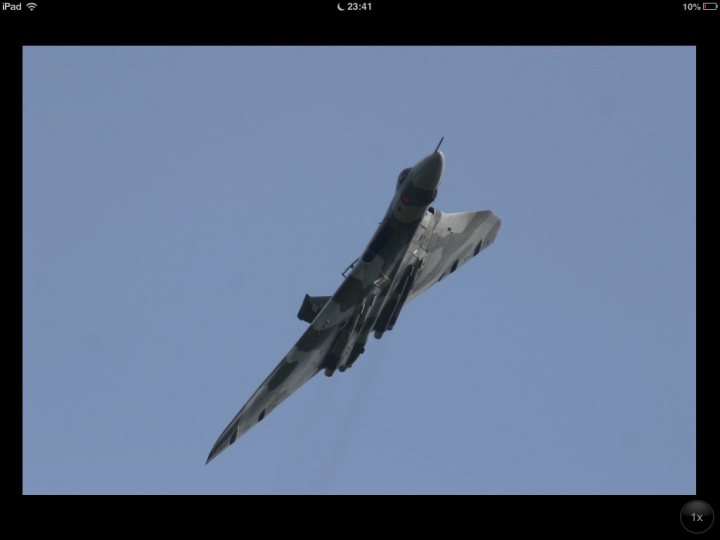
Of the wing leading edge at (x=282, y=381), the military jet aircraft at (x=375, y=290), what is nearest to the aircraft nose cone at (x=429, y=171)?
the military jet aircraft at (x=375, y=290)

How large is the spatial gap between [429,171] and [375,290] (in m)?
6.21

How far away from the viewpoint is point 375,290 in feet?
148

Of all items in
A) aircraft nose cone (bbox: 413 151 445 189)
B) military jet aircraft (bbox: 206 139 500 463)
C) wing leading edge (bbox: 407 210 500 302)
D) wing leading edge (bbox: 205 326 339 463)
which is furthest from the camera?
wing leading edge (bbox: 407 210 500 302)

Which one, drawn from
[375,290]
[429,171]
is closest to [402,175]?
[429,171]

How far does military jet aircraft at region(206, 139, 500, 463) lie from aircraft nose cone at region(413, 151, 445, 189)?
0.13 ft

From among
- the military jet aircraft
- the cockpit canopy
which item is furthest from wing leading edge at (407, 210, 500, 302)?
the cockpit canopy

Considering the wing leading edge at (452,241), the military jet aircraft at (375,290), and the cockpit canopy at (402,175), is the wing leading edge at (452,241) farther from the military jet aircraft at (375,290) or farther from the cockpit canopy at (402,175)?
the cockpit canopy at (402,175)

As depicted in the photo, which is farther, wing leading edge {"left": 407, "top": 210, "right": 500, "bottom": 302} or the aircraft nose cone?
wing leading edge {"left": 407, "top": 210, "right": 500, "bottom": 302}

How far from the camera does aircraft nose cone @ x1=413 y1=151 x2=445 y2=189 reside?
41.7 m

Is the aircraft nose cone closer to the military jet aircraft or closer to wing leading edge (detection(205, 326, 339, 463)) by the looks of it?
the military jet aircraft

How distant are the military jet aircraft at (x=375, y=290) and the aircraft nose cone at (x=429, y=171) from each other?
0.13 ft

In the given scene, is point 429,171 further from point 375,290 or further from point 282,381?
point 282,381

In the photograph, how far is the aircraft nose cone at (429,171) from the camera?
41.7m
